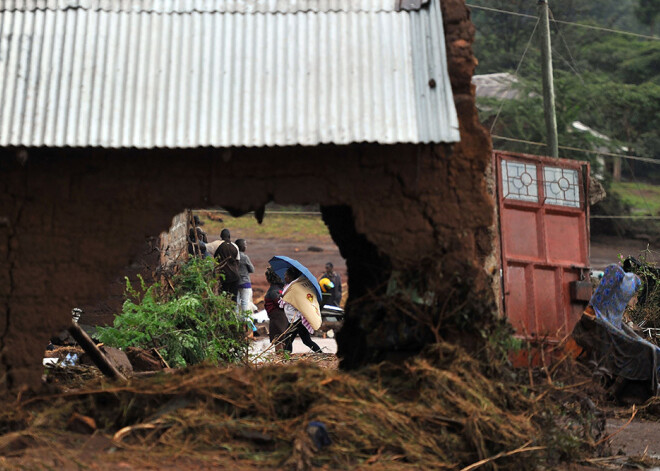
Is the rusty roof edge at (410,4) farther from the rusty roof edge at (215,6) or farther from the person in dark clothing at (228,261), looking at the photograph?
the person in dark clothing at (228,261)

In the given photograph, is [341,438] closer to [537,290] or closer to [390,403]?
[390,403]

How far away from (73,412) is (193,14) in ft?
11.3

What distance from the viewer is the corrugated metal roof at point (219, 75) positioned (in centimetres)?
723

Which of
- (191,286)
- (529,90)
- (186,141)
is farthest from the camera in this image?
(529,90)

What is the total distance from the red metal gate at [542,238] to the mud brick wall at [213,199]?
3460 mm

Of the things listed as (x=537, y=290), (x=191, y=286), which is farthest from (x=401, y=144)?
(x=191, y=286)

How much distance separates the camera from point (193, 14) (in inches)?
308

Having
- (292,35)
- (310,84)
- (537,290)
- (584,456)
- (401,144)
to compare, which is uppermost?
(292,35)

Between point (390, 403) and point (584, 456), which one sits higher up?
point (390, 403)

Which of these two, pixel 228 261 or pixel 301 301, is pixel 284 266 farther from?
pixel 301 301

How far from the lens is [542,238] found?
11.1 meters

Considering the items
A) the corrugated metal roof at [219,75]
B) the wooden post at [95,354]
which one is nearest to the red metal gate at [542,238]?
the corrugated metal roof at [219,75]

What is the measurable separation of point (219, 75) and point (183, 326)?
15.8 feet

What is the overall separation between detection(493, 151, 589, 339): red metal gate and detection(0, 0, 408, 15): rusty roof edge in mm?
3554
